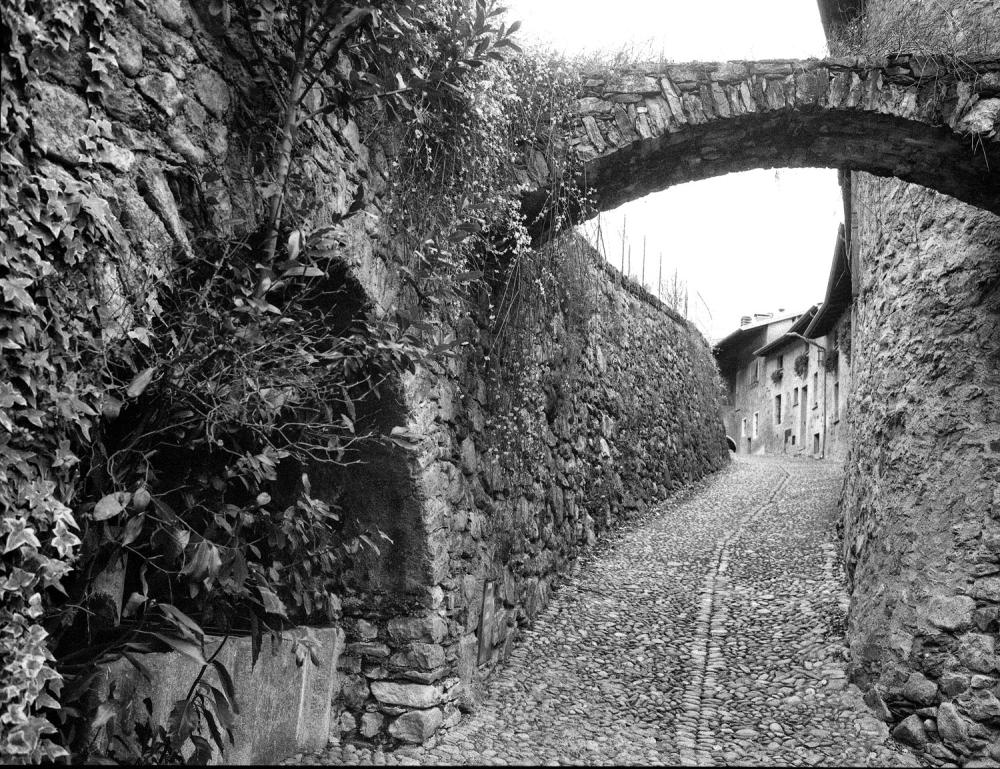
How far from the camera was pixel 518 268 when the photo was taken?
4.49 meters

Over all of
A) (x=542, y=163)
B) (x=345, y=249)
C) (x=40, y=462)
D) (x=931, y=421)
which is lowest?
(x=40, y=462)

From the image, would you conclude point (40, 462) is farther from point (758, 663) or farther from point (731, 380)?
point (731, 380)

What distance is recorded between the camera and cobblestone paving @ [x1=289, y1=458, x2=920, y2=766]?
3.75 m

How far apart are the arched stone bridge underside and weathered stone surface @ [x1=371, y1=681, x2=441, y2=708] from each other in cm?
267

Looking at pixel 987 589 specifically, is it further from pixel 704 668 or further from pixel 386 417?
pixel 386 417

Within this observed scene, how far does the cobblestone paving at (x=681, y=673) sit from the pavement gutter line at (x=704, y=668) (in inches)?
0.5

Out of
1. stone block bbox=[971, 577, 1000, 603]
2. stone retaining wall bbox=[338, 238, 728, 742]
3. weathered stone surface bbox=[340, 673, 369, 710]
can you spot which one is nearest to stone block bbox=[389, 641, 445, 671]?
stone retaining wall bbox=[338, 238, 728, 742]

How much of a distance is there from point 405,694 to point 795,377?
1993 cm

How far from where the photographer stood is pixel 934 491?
14.0 ft

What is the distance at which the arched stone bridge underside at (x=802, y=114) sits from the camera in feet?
13.5

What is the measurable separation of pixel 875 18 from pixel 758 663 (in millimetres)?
4721

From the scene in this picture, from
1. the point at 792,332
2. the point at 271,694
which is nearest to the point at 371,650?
the point at 271,694

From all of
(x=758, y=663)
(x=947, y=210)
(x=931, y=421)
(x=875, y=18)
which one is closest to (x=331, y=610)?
(x=758, y=663)

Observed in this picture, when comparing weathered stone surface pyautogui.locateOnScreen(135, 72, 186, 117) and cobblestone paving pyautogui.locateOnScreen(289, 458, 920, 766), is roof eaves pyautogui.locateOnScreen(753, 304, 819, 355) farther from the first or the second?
weathered stone surface pyautogui.locateOnScreen(135, 72, 186, 117)
